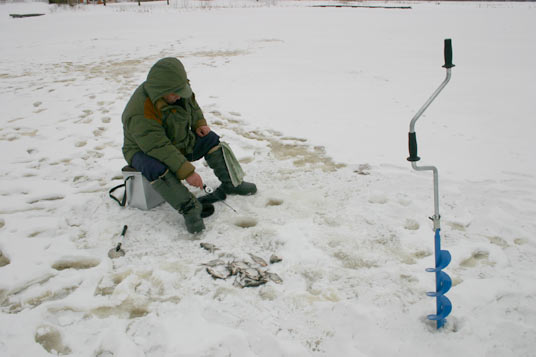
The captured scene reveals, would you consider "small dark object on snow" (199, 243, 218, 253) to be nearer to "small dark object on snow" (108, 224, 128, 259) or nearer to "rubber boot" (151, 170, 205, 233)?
"rubber boot" (151, 170, 205, 233)

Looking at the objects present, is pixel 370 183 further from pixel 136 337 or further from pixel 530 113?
pixel 530 113

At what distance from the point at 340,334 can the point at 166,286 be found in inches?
42.2

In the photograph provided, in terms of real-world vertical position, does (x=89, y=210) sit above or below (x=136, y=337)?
above

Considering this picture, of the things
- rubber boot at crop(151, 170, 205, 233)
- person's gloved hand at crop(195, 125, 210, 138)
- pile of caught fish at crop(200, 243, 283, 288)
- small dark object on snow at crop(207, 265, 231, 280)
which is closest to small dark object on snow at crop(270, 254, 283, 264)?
pile of caught fish at crop(200, 243, 283, 288)

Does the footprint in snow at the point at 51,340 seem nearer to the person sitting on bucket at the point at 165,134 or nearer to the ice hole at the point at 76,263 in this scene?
the ice hole at the point at 76,263

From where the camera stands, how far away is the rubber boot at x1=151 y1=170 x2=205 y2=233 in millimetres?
2650

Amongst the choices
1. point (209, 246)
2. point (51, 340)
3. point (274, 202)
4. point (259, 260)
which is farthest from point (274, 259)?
point (51, 340)

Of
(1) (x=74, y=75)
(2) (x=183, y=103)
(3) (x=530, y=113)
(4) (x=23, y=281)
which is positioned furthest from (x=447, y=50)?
(1) (x=74, y=75)

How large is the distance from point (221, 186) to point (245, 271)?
110cm

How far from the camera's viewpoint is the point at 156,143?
258cm

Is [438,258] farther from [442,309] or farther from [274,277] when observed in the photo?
[274,277]

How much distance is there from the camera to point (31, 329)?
1.87 m

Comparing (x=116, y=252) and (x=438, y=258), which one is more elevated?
(x=438, y=258)

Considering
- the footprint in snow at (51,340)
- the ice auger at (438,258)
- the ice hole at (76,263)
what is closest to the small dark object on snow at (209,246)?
the ice hole at (76,263)
